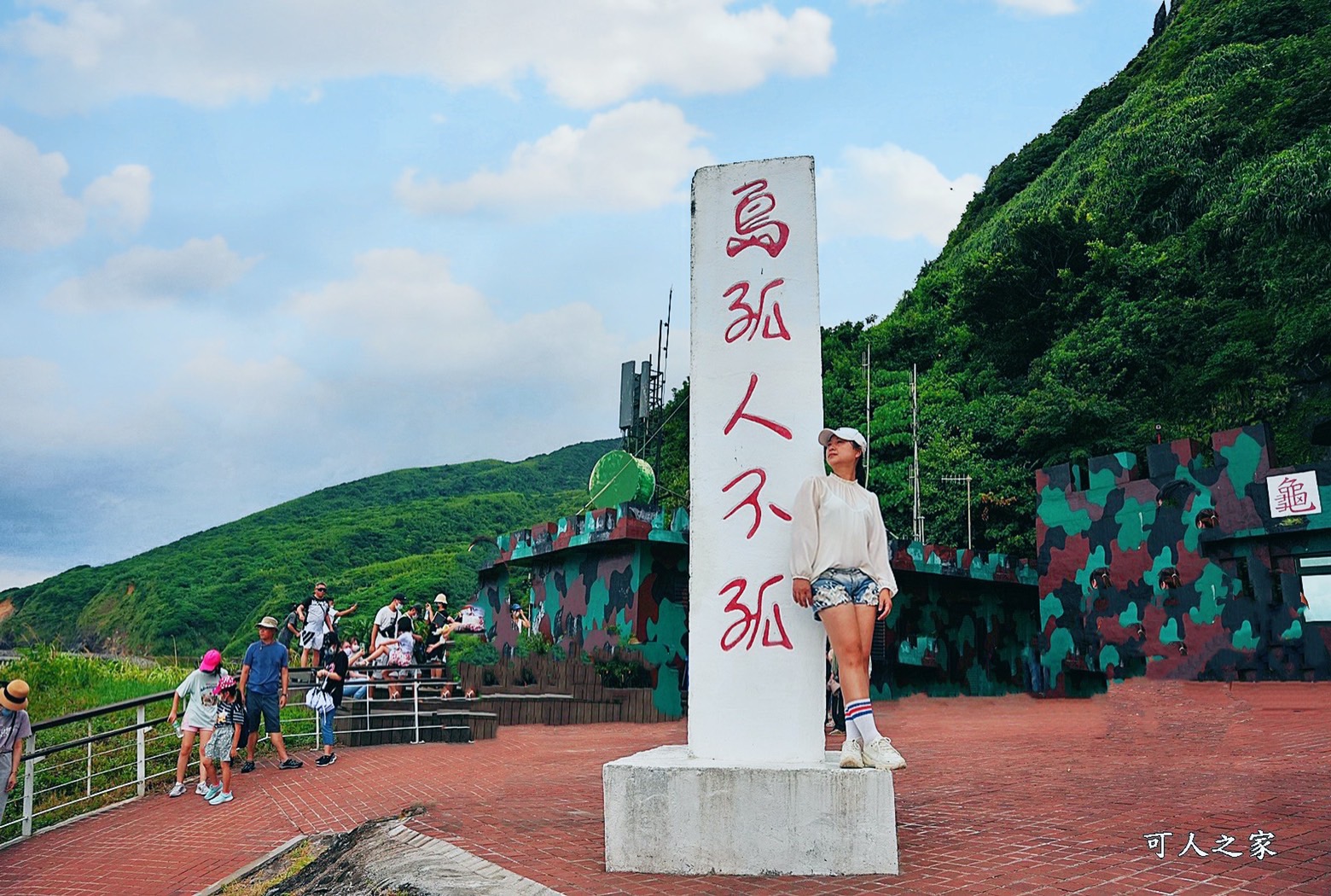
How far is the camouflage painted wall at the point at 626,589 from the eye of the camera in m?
15.0

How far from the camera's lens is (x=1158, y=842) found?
4.28 metres

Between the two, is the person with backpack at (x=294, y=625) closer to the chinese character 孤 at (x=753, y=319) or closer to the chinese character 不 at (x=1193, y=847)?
the chinese character 孤 at (x=753, y=319)

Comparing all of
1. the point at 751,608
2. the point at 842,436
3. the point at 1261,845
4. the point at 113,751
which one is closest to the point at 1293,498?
the point at 1261,845

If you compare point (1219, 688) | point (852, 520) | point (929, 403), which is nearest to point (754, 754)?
point (852, 520)

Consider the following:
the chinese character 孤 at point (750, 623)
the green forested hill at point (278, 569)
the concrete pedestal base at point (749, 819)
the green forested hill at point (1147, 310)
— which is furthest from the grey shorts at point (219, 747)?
the green forested hill at point (278, 569)

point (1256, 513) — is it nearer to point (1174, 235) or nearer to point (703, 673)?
point (703, 673)

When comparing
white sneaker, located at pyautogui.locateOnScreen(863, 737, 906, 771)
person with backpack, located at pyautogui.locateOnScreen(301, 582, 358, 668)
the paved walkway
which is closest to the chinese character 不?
the paved walkway

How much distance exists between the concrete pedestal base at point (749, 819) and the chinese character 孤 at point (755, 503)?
43.5 inches

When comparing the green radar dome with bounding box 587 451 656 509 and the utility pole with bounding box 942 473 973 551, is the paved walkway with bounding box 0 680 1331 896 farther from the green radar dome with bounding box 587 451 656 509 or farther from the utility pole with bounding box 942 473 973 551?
the utility pole with bounding box 942 473 973 551

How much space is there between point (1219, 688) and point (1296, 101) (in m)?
21.7

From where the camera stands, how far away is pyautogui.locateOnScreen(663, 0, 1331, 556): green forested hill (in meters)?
25.0

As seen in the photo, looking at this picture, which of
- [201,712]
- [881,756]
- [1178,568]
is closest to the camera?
[881,756]

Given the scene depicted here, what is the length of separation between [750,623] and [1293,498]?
13.6 metres

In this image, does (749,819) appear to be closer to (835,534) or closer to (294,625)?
(835,534)
